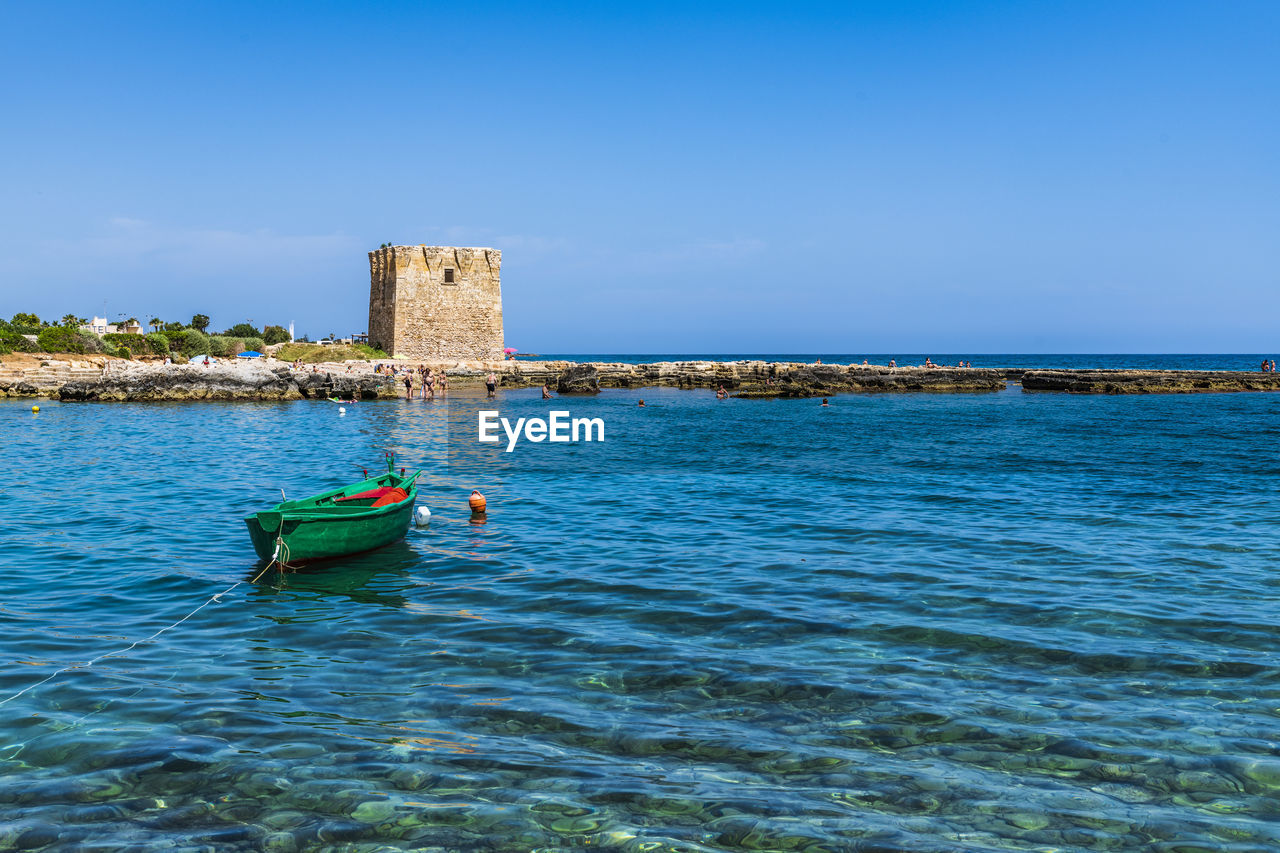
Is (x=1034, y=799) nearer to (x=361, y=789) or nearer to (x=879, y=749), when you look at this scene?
(x=879, y=749)

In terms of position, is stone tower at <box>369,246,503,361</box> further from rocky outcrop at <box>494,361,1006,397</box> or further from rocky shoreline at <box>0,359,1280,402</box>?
rocky outcrop at <box>494,361,1006,397</box>

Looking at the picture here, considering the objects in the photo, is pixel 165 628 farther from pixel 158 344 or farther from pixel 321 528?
pixel 158 344

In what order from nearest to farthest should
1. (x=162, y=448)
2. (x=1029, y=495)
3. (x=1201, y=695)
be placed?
(x=1201, y=695)
(x=1029, y=495)
(x=162, y=448)

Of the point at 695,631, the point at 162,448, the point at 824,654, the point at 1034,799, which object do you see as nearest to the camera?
the point at 1034,799

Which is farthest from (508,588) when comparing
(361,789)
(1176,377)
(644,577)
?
(1176,377)

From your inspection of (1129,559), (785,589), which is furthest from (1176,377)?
(785,589)

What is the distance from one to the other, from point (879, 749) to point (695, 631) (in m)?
2.72

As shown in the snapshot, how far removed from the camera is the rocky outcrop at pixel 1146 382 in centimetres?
5831

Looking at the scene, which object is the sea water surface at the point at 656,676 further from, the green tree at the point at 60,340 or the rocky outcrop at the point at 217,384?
the green tree at the point at 60,340

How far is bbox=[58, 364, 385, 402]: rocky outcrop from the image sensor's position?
4231cm

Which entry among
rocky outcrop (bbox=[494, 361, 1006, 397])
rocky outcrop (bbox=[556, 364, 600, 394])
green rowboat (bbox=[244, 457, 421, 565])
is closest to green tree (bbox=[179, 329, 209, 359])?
rocky outcrop (bbox=[494, 361, 1006, 397])

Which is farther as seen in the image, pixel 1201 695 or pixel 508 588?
pixel 508 588

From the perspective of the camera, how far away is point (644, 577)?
33.5 feet

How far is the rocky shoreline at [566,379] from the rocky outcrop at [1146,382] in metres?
0.07
